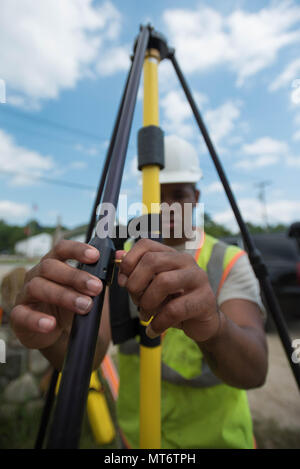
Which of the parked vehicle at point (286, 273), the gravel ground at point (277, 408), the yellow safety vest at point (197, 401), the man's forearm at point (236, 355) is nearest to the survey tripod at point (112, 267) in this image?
the man's forearm at point (236, 355)

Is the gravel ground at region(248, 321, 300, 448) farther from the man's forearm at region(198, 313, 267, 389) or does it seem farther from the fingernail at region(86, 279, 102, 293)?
the fingernail at region(86, 279, 102, 293)

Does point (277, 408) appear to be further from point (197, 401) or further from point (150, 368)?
point (150, 368)

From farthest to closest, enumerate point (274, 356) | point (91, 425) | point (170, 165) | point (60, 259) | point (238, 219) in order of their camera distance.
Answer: point (274, 356) < point (91, 425) < point (170, 165) < point (238, 219) < point (60, 259)

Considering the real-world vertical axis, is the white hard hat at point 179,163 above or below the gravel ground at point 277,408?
above

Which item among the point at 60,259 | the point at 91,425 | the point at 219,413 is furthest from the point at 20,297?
the point at 91,425

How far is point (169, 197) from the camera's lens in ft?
3.48

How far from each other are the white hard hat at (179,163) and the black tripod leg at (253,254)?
0.18 metres

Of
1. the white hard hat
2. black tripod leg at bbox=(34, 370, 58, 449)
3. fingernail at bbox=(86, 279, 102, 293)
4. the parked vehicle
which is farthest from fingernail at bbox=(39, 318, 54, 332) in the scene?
the parked vehicle

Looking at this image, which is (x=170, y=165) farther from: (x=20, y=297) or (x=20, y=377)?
(x=20, y=377)

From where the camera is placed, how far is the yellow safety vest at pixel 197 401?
0.91m

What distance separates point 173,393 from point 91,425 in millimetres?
1258

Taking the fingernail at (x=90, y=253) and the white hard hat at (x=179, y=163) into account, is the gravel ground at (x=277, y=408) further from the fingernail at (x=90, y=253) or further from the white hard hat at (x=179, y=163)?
the fingernail at (x=90, y=253)

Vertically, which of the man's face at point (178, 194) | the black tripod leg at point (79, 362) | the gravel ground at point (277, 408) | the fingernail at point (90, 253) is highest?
the man's face at point (178, 194)

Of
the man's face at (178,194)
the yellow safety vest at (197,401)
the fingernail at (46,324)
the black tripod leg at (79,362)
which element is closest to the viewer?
the black tripod leg at (79,362)
